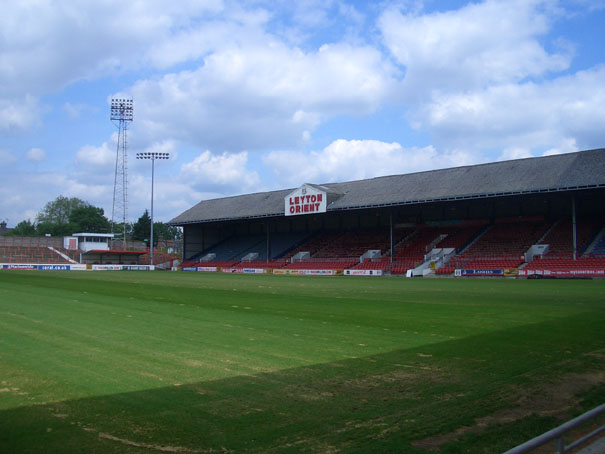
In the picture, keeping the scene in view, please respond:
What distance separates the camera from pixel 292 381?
7.34 metres

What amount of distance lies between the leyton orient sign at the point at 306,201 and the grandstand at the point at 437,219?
0.11 meters

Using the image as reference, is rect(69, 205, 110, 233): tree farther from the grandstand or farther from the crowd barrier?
the grandstand

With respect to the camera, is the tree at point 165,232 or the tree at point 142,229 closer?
the tree at point 142,229

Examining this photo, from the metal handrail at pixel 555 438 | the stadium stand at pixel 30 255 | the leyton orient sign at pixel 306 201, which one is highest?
the leyton orient sign at pixel 306 201

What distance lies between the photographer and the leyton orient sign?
5506 cm

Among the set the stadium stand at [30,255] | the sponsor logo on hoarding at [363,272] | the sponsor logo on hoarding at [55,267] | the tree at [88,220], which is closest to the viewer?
the sponsor logo on hoarding at [363,272]

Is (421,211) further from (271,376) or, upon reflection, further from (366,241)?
(271,376)

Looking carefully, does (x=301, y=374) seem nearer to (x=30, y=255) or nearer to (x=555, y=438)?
(x=555, y=438)

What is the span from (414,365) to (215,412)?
3844 millimetres

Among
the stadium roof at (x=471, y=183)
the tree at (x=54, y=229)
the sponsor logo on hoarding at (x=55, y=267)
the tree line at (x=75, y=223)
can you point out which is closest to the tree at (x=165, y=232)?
the tree line at (x=75, y=223)

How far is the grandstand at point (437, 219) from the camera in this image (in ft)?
140

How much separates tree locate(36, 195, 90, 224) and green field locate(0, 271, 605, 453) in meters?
152

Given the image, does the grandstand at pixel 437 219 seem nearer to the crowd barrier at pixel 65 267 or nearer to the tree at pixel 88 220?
the crowd barrier at pixel 65 267

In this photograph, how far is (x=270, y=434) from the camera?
5.18 metres
